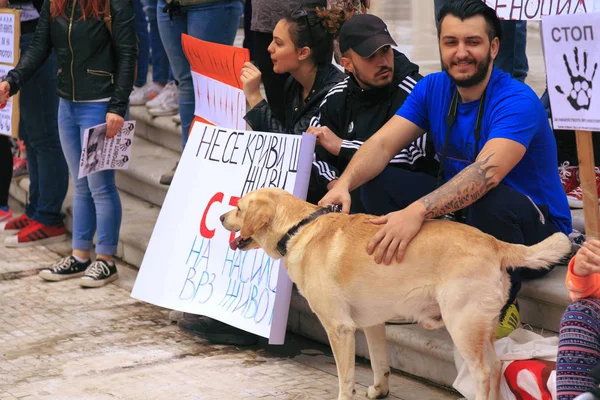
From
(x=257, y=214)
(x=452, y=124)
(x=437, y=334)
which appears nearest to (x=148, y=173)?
(x=257, y=214)

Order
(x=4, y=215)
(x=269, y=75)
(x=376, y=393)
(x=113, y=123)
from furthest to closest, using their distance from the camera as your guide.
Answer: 1. (x=4, y=215)
2. (x=269, y=75)
3. (x=113, y=123)
4. (x=376, y=393)

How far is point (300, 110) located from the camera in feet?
16.9

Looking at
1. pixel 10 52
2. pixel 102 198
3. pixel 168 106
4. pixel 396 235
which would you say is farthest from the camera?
pixel 168 106

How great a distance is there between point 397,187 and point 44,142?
140 inches

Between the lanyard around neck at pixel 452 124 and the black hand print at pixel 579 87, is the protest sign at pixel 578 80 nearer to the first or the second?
the black hand print at pixel 579 87

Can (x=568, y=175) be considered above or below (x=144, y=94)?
below

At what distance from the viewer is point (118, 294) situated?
607 cm

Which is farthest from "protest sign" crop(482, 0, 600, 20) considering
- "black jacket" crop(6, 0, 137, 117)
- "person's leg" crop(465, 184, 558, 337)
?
"black jacket" crop(6, 0, 137, 117)

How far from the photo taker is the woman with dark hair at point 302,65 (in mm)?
5047

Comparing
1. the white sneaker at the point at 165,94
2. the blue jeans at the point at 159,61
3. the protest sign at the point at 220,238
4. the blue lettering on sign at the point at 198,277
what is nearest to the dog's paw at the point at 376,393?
the protest sign at the point at 220,238

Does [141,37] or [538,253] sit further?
[141,37]

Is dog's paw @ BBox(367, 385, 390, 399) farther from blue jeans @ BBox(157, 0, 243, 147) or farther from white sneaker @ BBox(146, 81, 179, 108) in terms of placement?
white sneaker @ BBox(146, 81, 179, 108)

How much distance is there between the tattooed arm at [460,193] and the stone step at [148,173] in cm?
366

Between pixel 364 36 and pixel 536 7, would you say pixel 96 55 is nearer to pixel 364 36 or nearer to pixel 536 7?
pixel 364 36
